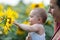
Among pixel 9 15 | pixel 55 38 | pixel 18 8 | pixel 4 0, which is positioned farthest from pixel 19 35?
pixel 4 0

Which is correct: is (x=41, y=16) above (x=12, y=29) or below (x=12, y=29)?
above

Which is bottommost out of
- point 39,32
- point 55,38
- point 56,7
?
point 39,32

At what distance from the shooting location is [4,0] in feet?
32.2

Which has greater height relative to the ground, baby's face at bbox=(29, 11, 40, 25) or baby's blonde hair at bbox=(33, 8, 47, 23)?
baby's blonde hair at bbox=(33, 8, 47, 23)

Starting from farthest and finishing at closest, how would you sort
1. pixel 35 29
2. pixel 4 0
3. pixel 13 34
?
pixel 4 0 < pixel 13 34 < pixel 35 29

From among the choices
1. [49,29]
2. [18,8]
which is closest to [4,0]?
[18,8]

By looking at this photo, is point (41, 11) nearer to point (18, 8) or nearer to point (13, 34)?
point (13, 34)

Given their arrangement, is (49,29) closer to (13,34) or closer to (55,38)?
(13,34)

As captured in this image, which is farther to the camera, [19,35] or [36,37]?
[19,35]

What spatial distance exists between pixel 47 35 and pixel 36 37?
0.88 meters

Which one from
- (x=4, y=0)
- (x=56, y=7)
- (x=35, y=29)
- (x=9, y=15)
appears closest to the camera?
(x=56, y=7)

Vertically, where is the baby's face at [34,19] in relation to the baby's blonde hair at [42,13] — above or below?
below

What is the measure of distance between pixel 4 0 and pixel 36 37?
4.97 metres

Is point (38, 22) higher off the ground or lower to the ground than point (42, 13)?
lower
